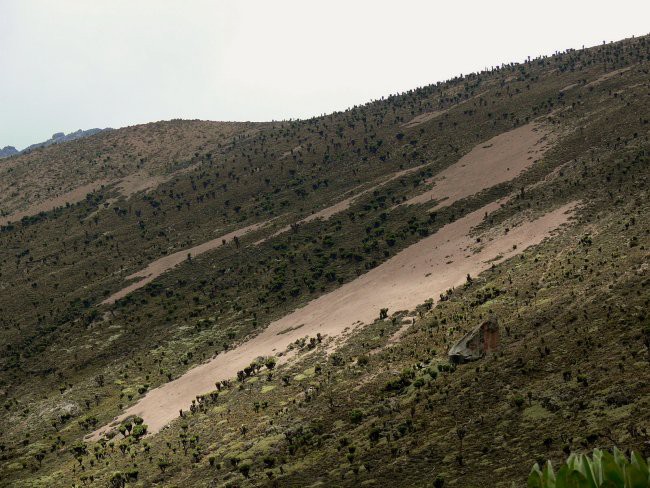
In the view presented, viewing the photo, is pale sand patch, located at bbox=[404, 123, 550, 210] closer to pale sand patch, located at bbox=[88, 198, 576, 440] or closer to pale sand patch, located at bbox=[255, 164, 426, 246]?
pale sand patch, located at bbox=[255, 164, 426, 246]

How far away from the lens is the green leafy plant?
19.9ft

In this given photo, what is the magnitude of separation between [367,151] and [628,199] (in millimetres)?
75450

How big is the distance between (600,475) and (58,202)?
163529 millimetres

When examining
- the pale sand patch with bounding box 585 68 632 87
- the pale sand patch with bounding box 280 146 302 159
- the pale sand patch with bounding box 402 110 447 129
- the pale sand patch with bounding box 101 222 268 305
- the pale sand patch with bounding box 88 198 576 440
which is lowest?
the pale sand patch with bounding box 88 198 576 440

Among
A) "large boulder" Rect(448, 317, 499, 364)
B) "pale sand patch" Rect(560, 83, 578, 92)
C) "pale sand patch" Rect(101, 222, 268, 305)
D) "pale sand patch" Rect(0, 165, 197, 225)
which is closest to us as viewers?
"large boulder" Rect(448, 317, 499, 364)

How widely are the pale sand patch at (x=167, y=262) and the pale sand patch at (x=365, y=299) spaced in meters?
35.1

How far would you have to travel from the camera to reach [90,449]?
51594mm

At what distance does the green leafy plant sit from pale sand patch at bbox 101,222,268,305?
94574mm

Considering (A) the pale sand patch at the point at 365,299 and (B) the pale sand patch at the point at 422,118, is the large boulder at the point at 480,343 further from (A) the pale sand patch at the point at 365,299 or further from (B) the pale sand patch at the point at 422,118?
(B) the pale sand patch at the point at 422,118

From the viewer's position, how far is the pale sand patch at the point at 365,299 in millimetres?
59812

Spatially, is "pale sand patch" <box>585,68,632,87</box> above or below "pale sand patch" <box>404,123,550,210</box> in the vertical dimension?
above

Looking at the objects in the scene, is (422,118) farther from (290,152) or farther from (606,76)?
(606,76)

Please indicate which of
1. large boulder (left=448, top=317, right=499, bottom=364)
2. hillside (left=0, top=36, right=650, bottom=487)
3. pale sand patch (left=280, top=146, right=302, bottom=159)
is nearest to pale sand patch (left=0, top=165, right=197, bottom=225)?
hillside (left=0, top=36, right=650, bottom=487)

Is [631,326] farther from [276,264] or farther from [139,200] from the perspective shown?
[139,200]
